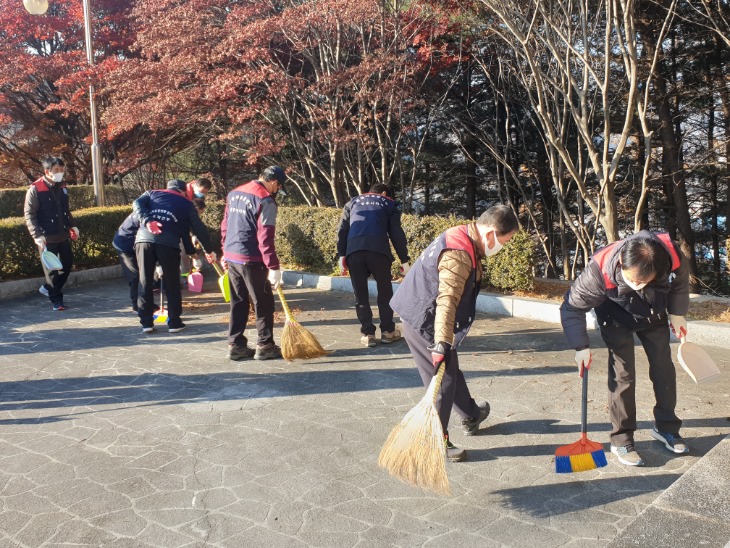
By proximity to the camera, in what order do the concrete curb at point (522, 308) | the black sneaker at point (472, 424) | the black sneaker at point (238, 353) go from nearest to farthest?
the black sneaker at point (472, 424)
the black sneaker at point (238, 353)
the concrete curb at point (522, 308)

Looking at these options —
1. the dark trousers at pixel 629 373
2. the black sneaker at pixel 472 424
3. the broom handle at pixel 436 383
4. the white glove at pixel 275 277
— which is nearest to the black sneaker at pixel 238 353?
the white glove at pixel 275 277

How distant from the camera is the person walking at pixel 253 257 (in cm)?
593

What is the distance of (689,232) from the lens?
12.5m

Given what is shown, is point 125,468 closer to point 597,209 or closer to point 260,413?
point 260,413

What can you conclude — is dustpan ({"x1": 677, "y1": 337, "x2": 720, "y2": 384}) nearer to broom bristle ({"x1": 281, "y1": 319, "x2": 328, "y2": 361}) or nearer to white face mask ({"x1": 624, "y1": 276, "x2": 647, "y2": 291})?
white face mask ({"x1": 624, "y1": 276, "x2": 647, "y2": 291})

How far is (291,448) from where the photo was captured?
4289mm

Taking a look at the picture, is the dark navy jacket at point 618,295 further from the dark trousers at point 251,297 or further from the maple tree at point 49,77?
the maple tree at point 49,77

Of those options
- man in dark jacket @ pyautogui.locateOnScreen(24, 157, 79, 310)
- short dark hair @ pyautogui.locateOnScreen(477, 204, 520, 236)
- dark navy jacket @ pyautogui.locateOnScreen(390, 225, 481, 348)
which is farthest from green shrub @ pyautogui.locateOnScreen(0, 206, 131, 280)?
short dark hair @ pyautogui.locateOnScreen(477, 204, 520, 236)

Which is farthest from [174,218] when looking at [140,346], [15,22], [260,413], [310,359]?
[15,22]

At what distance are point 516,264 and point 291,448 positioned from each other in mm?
4537

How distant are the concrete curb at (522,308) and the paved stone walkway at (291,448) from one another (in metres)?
0.27

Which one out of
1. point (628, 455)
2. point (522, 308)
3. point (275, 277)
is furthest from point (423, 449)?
point (522, 308)

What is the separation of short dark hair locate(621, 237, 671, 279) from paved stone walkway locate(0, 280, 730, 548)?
4.06ft

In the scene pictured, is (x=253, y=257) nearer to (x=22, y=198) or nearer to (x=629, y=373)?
(x=629, y=373)
